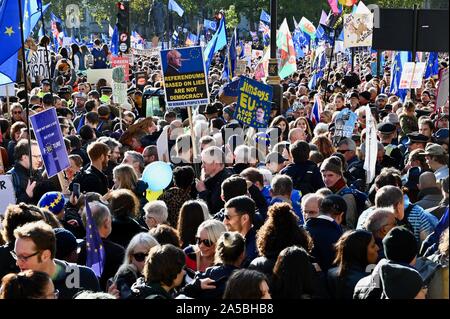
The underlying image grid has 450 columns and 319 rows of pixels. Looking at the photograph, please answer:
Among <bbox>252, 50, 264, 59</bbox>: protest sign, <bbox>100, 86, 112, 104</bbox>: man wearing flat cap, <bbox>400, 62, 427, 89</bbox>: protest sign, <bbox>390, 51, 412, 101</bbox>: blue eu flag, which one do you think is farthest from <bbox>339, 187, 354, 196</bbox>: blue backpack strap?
<bbox>252, 50, 264, 59</bbox>: protest sign

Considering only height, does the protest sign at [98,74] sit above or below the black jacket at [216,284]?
below

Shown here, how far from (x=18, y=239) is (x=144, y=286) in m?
0.79

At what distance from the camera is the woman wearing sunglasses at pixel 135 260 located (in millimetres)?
5668

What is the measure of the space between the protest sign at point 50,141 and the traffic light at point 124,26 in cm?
2040

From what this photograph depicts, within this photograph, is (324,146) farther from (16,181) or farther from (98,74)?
(98,74)

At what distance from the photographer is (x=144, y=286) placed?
17.1 ft

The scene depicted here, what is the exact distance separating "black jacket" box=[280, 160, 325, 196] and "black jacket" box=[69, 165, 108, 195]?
178cm

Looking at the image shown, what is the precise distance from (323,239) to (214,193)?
2173mm

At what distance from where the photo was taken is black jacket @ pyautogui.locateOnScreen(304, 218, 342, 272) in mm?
6539

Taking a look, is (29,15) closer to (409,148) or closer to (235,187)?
(409,148)

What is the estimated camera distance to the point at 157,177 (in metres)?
8.61

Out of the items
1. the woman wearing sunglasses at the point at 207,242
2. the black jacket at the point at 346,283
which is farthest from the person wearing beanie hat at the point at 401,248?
the woman wearing sunglasses at the point at 207,242

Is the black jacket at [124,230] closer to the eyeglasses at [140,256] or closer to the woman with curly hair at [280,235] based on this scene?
the eyeglasses at [140,256]

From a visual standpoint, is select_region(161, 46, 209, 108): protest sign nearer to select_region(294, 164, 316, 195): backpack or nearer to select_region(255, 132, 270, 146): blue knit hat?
select_region(255, 132, 270, 146): blue knit hat
